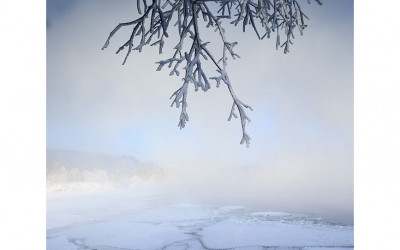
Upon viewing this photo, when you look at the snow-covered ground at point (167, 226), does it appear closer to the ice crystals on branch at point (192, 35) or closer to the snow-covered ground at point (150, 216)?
the snow-covered ground at point (150, 216)

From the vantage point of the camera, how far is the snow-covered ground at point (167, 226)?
3.18 m

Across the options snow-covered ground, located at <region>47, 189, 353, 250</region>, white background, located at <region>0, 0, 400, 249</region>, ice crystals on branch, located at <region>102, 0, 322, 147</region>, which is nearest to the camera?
ice crystals on branch, located at <region>102, 0, 322, 147</region>

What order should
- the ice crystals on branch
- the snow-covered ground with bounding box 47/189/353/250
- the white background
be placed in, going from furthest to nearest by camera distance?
the snow-covered ground with bounding box 47/189/353/250
the white background
the ice crystals on branch

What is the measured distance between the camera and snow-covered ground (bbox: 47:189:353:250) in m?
3.18

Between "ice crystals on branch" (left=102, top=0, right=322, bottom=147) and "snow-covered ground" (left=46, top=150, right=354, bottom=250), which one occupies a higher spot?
"ice crystals on branch" (left=102, top=0, right=322, bottom=147)

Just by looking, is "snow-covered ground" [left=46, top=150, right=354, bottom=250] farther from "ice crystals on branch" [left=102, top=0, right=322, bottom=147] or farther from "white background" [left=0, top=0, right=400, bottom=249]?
"ice crystals on branch" [left=102, top=0, right=322, bottom=147]

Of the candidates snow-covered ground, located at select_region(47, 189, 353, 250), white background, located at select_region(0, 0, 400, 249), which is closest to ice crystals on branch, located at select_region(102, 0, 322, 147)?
white background, located at select_region(0, 0, 400, 249)

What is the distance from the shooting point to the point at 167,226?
3.55m
